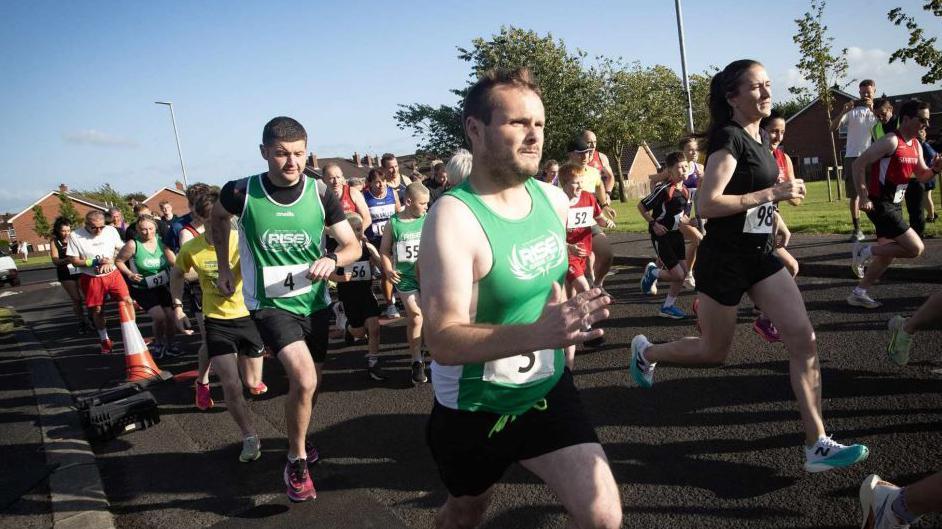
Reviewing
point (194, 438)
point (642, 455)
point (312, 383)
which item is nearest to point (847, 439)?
point (642, 455)

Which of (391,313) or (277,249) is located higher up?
(277,249)

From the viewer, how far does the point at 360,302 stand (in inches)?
246

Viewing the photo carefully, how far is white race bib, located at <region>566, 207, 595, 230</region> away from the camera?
5758 millimetres

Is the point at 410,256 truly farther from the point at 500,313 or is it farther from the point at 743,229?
the point at 500,313

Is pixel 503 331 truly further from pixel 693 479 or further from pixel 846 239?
pixel 846 239

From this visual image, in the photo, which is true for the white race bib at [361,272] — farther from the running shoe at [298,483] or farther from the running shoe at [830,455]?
the running shoe at [830,455]

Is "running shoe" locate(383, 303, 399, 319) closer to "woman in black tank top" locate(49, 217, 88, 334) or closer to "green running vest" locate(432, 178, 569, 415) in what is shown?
"woman in black tank top" locate(49, 217, 88, 334)

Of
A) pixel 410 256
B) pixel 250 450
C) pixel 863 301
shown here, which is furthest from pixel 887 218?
pixel 250 450

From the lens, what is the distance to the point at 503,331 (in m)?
1.67

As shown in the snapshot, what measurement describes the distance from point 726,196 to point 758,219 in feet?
0.84

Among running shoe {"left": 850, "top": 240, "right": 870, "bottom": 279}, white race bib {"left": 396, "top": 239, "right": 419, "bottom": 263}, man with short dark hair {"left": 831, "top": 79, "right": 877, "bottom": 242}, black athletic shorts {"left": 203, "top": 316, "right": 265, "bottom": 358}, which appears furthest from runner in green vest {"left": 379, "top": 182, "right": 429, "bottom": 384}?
man with short dark hair {"left": 831, "top": 79, "right": 877, "bottom": 242}

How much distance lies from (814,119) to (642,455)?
60.8 meters

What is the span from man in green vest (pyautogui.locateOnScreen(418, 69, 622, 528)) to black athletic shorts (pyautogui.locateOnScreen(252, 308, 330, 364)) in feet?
5.68

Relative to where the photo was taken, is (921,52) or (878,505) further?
(921,52)
